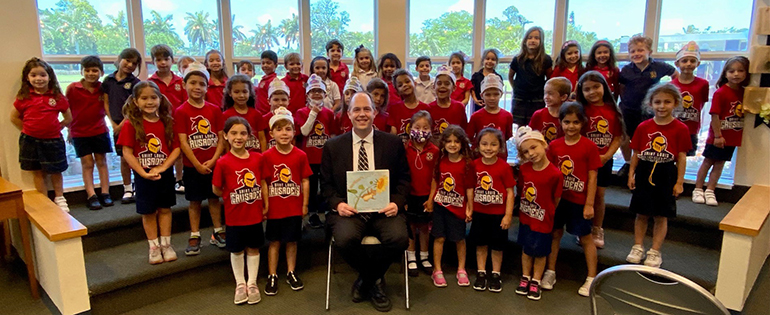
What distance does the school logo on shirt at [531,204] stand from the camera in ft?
9.62

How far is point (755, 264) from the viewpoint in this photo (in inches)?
113

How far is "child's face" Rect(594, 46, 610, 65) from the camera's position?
3.75 meters

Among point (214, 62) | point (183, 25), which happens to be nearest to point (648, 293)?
point (214, 62)

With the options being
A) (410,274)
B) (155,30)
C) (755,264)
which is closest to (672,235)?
(755,264)

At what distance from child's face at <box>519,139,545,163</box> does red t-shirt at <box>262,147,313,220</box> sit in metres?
1.40

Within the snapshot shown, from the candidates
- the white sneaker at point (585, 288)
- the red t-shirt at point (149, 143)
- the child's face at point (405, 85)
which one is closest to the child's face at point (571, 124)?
the white sneaker at point (585, 288)

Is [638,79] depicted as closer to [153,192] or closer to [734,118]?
[734,118]

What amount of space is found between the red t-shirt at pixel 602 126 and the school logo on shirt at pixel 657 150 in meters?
0.23

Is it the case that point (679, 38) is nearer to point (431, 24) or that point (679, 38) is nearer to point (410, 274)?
point (431, 24)

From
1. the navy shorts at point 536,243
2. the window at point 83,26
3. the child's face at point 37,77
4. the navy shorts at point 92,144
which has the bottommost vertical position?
the navy shorts at point 536,243

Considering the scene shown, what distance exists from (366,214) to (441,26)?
123 inches

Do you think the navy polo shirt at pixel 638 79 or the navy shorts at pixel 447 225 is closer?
the navy shorts at pixel 447 225

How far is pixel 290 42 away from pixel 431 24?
1648 mm

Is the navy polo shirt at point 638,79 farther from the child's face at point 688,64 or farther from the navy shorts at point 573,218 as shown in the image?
the navy shorts at point 573,218
